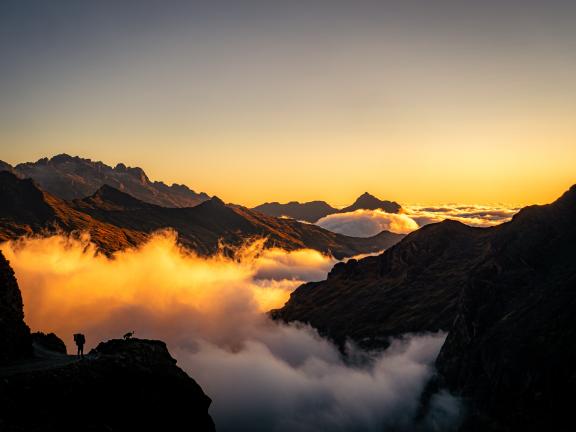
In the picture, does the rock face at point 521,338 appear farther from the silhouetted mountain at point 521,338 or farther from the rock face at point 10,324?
the rock face at point 10,324

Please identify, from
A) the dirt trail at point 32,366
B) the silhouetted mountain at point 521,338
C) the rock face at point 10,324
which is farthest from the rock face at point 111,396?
the silhouetted mountain at point 521,338

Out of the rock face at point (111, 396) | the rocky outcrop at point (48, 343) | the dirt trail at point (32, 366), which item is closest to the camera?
the rock face at point (111, 396)

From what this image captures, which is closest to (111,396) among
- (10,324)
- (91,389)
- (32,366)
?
(91,389)

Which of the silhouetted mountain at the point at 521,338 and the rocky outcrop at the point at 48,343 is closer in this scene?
the rocky outcrop at the point at 48,343

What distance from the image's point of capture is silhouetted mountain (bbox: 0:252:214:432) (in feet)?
148

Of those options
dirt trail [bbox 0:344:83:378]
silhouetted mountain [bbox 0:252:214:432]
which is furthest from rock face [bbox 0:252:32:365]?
dirt trail [bbox 0:344:83:378]

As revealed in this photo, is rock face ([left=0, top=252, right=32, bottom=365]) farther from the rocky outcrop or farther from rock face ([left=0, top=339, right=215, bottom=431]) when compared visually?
the rocky outcrop

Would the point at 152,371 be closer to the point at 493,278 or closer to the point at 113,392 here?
the point at 113,392

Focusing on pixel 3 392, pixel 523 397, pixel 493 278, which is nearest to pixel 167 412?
pixel 3 392

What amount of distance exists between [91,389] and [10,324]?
18325mm

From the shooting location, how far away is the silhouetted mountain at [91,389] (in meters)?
45.2

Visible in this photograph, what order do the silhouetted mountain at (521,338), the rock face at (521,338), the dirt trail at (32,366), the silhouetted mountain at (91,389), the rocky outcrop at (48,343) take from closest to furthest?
the silhouetted mountain at (91,389) < the dirt trail at (32,366) < the rocky outcrop at (48,343) < the rock face at (521,338) < the silhouetted mountain at (521,338)

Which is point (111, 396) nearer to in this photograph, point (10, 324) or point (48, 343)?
point (10, 324)

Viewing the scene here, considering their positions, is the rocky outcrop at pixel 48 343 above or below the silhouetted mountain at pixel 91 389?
below
